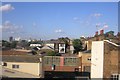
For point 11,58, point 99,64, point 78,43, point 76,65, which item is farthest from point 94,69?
point 78,43

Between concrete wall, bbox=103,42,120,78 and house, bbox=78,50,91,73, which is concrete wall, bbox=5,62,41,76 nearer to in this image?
house, bbox=78,50,91,73

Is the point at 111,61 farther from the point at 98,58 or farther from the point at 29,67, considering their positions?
the point at 29,67

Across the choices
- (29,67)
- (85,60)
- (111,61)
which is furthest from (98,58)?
(85,60)

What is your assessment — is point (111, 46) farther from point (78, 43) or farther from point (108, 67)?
point (78, 43)

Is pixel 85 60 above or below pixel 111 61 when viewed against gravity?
below

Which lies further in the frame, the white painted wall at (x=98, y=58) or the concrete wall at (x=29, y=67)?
the concrete wall at (x=29, y=67)

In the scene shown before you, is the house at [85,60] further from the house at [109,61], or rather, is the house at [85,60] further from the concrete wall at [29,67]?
the house at [109,61]

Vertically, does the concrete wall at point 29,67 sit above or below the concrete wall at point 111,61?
below

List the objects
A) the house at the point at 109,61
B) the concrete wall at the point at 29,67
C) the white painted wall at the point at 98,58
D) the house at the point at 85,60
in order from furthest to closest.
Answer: the house at the point at 85,60 → the concrete wall at the point at 29,67 → the white painted wall at the point at 98,58 → the house at the point at 109,61

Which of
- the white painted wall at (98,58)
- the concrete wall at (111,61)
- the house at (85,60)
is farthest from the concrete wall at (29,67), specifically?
the concrete wall at (111,61)

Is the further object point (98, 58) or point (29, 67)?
point (29, 67)

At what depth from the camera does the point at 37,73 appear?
59.2 ft

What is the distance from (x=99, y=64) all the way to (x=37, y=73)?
7.73 meters

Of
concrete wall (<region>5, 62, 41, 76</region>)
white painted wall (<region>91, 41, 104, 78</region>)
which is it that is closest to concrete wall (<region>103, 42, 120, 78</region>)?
white painted wall (<region>91, 41, 104, 78</region>)
